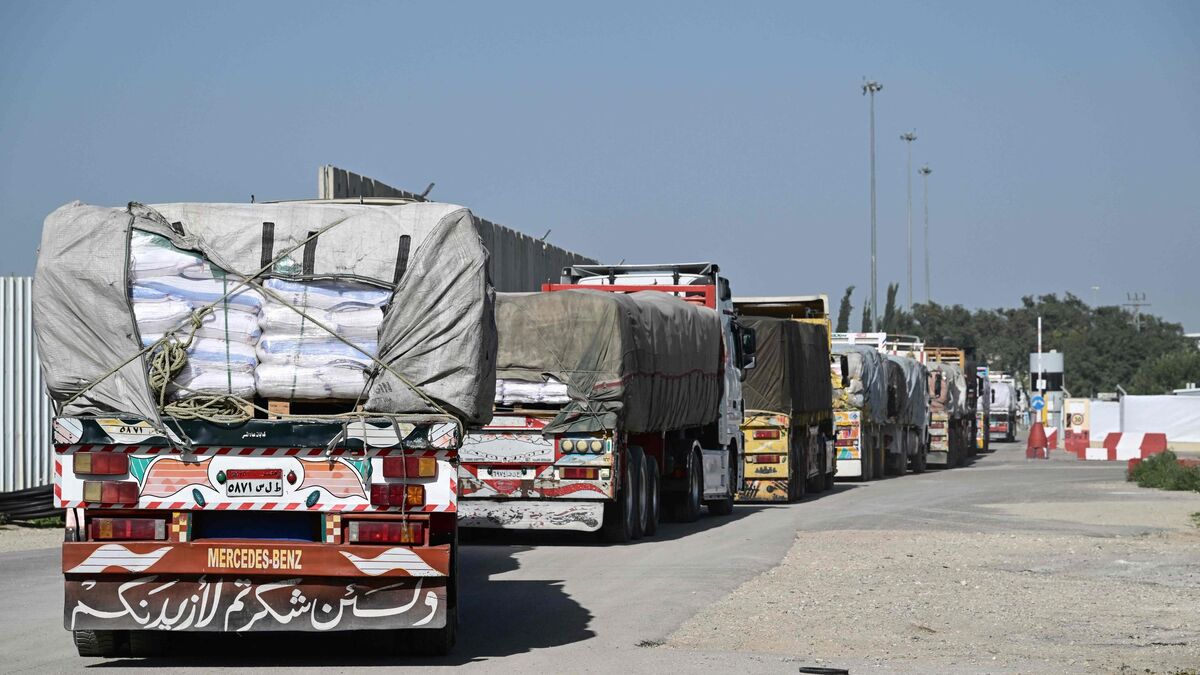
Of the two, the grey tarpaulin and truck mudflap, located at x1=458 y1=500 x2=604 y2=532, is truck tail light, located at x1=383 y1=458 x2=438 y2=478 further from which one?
the grey tarpaulin

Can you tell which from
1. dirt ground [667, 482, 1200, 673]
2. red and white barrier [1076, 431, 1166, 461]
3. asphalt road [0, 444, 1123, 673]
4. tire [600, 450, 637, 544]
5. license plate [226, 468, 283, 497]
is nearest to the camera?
license plate [226, 468, 283, 497]

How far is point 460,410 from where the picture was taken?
34.1 feet

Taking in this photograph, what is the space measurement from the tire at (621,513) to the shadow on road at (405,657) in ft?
14.5

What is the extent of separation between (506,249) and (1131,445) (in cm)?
2330

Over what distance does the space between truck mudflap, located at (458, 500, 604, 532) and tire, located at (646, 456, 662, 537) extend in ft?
6.43

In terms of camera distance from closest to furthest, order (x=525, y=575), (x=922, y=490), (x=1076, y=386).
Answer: (x=525, y=575) → (x=922, y=490) → (x=1076, y=386)

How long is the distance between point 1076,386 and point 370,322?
435 ft

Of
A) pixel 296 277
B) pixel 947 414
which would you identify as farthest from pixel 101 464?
pixel 947 414

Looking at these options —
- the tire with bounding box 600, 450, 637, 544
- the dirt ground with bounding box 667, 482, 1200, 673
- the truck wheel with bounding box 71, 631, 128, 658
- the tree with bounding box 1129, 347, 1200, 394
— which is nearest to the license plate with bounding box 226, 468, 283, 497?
the truck wheel with bounding box 71, 631, 128, 658

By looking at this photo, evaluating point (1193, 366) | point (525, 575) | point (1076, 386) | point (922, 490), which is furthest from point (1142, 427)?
point (1076, 386)

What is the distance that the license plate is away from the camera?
994 cm

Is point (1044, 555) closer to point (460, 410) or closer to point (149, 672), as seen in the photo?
point (460, 410)

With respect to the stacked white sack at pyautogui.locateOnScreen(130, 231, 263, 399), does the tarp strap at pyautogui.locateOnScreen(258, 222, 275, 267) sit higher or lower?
higher

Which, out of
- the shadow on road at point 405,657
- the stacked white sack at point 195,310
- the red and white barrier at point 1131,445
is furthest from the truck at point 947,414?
the stacked white sack at point 195,310
